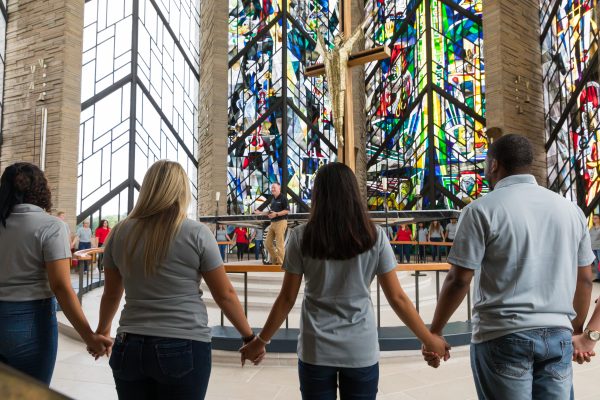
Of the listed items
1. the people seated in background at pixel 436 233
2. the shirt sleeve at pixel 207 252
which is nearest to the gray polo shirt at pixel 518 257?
the shirt sleeve at pixel 207 252

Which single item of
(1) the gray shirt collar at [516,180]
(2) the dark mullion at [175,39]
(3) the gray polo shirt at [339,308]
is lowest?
(3) the gray polo shirt at [339,308]

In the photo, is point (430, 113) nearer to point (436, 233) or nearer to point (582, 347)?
point (436, 233)

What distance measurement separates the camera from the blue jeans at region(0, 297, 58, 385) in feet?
6.42

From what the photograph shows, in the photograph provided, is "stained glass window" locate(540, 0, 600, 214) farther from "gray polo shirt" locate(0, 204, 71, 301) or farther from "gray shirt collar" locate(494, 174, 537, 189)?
"gray polo shirt" locate(0, 204, 71, 301)

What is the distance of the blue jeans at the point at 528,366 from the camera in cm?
158

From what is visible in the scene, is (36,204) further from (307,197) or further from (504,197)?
(307,197)

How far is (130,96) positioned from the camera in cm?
1555

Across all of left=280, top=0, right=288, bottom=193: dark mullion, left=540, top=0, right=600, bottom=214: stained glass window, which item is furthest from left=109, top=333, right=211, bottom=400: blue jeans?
left=280, top=0, right=288, bottom=193: dark mullion

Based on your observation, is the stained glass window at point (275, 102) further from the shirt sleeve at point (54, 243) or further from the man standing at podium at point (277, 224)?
the shirt sleeve at point (54, 243)

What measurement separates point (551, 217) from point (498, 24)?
1292 centimetres

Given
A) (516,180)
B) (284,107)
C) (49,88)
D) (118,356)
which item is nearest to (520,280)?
(516,180)

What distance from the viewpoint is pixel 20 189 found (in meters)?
2.05

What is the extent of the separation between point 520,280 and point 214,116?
1556 centimetres

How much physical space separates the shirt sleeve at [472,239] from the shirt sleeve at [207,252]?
35.1 inches
